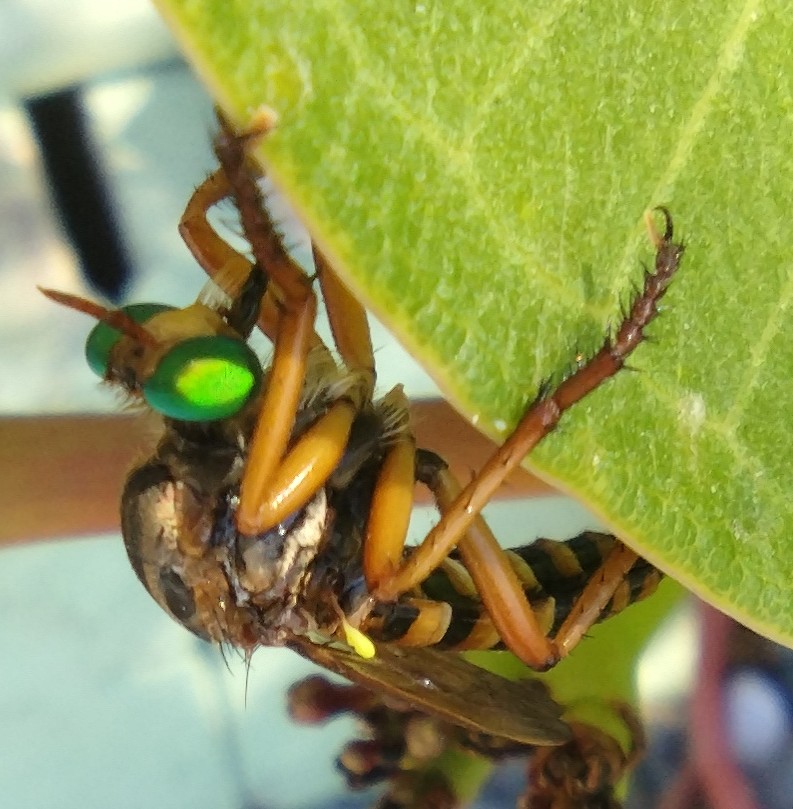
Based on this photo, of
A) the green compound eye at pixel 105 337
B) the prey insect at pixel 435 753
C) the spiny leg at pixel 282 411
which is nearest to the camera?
the spiny leg at pixel 282 411

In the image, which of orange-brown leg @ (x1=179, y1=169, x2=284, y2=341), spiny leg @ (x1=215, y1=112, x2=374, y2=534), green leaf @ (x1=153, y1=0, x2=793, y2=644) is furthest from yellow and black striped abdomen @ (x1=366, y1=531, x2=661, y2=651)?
green leaf @ (x1=153, y1=0, x2=793, y2=644)

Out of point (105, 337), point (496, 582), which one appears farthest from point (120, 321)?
point (496, 582)

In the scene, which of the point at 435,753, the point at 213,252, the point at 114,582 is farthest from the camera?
the point at 114,582

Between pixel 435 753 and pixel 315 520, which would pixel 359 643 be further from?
pixel 435 753

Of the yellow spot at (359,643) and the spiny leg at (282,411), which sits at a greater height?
the spiny leg at (282,411)

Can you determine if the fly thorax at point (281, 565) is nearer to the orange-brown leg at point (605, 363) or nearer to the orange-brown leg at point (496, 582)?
the orange-brown leg at point (496, 582)

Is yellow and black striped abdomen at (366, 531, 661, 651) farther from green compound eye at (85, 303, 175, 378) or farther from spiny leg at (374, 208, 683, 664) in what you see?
spiny leg at (374, 208, 683, 664)

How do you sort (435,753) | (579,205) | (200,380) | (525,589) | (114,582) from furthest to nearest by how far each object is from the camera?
1. (114,582)
2. (435,753)
3. (525,589)
4. (200,380)
5. (579,205)

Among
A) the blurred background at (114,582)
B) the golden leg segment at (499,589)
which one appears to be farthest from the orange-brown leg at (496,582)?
the blurred background at (114,582)
